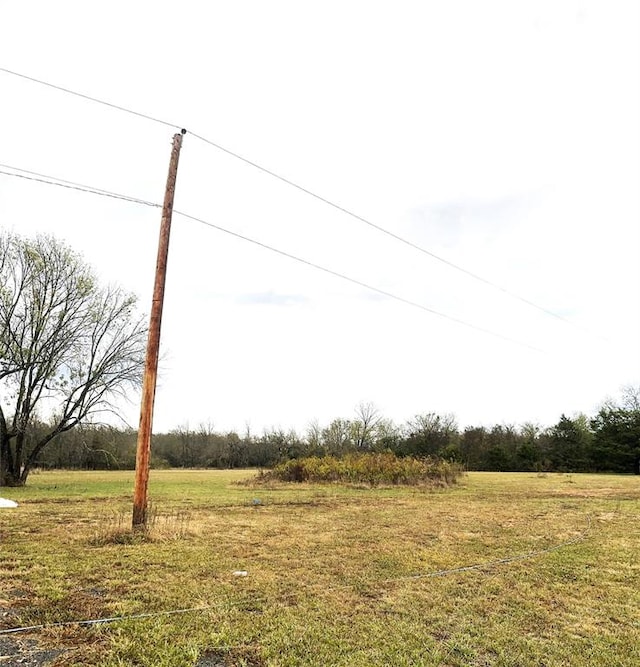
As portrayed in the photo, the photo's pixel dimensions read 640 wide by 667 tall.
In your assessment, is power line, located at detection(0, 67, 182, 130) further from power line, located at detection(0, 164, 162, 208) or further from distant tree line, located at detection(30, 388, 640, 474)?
distant tree line, located at detection(30, 388, 640, 474)

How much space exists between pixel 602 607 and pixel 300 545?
14.1ft

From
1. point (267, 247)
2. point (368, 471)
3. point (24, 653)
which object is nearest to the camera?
point (24, 653)

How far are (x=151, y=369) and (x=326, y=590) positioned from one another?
469cm

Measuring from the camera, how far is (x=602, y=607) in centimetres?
476

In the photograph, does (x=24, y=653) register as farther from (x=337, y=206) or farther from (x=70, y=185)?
(x=337, y=206)

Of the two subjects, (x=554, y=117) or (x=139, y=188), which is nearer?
(x=139, y=188)

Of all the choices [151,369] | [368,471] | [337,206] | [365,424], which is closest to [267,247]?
[337,206]

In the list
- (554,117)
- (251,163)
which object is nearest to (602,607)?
(251,163)

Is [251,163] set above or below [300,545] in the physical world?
above

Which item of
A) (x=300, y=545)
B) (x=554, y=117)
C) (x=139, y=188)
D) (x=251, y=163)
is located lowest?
(x=300, y=545)

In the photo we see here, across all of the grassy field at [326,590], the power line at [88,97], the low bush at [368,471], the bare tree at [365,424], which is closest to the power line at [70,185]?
the power line at [88,97]

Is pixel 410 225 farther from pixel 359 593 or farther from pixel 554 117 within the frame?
pixel 359 593

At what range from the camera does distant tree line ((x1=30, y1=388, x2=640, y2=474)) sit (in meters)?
43.1

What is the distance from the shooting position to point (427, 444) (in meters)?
51.6
